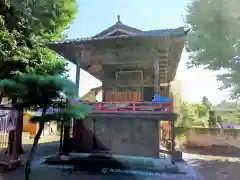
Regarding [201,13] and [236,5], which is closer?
[236,5]

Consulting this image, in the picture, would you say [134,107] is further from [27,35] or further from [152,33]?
[27,35]

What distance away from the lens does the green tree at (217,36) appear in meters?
10.7

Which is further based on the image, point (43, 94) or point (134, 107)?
point (134, 107)

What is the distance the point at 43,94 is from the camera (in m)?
5.80

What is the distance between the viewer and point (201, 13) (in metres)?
11.6

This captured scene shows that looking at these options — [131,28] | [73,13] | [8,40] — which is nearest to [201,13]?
[131,28]

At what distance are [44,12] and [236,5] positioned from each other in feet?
33.0

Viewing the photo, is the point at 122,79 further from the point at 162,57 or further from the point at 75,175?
the point at 75,175

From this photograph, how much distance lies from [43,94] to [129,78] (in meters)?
7.37

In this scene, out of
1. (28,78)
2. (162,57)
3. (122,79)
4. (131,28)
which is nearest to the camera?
(28,78)

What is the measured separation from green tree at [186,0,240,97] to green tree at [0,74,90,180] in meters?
8.93

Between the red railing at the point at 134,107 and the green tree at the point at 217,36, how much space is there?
5073mm

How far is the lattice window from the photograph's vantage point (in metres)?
12.5

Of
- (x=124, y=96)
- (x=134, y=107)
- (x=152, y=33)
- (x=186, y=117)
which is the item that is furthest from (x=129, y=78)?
(x=186, y=117)
